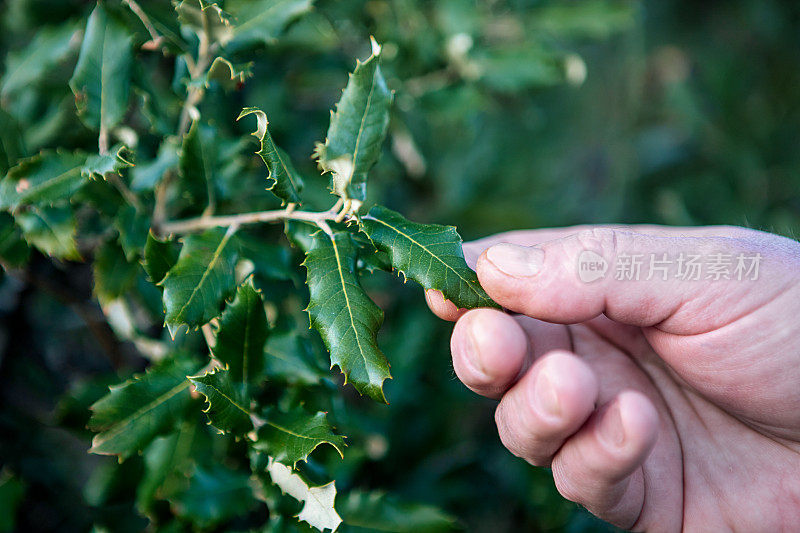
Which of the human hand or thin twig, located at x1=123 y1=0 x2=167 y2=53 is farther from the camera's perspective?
thin twig, located at x1=123 y1=0 x2=167 y2=53

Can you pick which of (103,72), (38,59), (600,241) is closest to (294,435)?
(600,241)

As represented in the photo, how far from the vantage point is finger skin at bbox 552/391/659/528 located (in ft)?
2.36

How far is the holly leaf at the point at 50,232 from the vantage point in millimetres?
871

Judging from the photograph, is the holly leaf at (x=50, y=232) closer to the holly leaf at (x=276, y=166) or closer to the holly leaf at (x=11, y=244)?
the holly leaf at (x=11, y=244)

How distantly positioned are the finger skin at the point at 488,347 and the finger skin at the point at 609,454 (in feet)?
0.44

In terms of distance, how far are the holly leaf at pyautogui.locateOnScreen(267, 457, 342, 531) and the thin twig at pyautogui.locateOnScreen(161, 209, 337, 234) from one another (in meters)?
0.35

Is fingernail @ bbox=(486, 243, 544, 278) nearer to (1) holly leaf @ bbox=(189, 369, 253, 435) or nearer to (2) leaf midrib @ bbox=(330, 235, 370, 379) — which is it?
(2) leaf midrib @ bbox=(330, 235, 370, 379)

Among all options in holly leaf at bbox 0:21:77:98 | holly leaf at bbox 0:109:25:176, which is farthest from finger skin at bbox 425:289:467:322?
holly leaf at bbox 0:21:77:98

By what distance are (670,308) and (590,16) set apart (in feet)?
3.55

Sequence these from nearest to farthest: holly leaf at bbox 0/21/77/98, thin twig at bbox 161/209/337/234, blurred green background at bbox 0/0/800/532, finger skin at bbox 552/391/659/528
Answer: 1. finger skin at bbox 552/391/659/528
2. thin twig at bbox 161/209/337/234
3. holly leaf at bbox 0/21/77/98
4. blurred green background at bbox 0/0/800/532

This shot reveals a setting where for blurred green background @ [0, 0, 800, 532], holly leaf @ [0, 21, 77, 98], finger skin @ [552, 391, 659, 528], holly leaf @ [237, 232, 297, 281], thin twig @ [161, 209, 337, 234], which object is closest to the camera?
finger skin @ [552, 391, 659, 528]

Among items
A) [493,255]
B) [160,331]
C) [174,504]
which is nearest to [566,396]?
[493,255]

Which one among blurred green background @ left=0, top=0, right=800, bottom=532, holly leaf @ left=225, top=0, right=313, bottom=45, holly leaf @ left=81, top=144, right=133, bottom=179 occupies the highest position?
holly leaf @ left=225, top=0, right=313, bottom=45

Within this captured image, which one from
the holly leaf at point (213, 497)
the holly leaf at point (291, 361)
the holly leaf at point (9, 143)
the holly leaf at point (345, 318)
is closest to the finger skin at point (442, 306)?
the holly leaf at point (345, 318)
